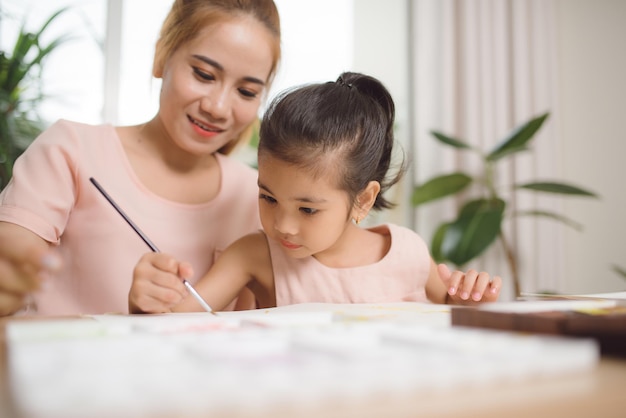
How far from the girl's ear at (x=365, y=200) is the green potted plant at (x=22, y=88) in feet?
5.07

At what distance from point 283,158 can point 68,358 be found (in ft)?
2.54

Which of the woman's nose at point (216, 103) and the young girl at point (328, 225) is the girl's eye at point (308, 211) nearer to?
the young girl at point (328, 225)

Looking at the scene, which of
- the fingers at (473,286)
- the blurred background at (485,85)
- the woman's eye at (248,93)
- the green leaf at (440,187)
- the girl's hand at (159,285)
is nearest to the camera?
the girl's hand at (159,285)

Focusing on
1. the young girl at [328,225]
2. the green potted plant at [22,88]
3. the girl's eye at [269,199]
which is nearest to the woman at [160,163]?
the young girl at [328,225]

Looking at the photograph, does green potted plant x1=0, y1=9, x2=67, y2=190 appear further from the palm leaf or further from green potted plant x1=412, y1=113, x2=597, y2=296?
the palm leaf

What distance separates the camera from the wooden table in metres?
0.22

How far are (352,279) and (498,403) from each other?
0.91 metres

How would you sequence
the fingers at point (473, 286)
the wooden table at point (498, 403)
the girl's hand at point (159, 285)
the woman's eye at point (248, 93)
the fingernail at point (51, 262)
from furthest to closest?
the woman's eye at point (248, 93) < the fingers at point (473, 286) < the girl's hand at point (159, 285) < the fingernail at point (51, 262) < the wooden table at point (498, 403)

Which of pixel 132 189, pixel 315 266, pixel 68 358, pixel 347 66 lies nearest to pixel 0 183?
pixel 132 189

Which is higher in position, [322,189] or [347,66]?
[347,66]

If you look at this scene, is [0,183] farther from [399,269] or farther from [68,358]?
[68,358]

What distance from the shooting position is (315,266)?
45.6 inches

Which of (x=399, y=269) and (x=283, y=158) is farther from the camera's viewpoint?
(x=399, y=269)

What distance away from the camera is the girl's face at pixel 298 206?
100 centimetres
